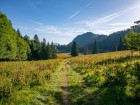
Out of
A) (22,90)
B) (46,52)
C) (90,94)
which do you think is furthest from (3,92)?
(46,52)

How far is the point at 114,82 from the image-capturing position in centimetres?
1636

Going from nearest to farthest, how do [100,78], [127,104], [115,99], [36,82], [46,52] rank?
[127,104] → [115,99] → [36,82] → [100,78] → [46,52]

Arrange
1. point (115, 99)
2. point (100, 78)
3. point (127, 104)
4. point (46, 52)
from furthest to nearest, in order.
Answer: point (46, 52) → point (100, 78) → point (115, 99) → point (127, 104)

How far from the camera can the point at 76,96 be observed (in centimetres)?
1459

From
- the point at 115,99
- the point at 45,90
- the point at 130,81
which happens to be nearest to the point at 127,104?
the point at 115,99

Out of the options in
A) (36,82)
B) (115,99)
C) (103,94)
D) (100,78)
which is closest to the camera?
(115,99)

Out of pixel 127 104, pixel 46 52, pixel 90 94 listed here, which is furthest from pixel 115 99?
pixel 46 52

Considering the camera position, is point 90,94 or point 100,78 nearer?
point 90,94

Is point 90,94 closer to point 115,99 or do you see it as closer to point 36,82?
point 115,99

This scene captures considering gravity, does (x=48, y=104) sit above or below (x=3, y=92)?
below

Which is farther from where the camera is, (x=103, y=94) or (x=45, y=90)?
(x=45, y=90)

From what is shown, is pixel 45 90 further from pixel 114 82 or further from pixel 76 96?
pixel 114 82

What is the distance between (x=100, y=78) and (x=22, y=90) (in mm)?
7098

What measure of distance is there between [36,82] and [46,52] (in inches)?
2737
